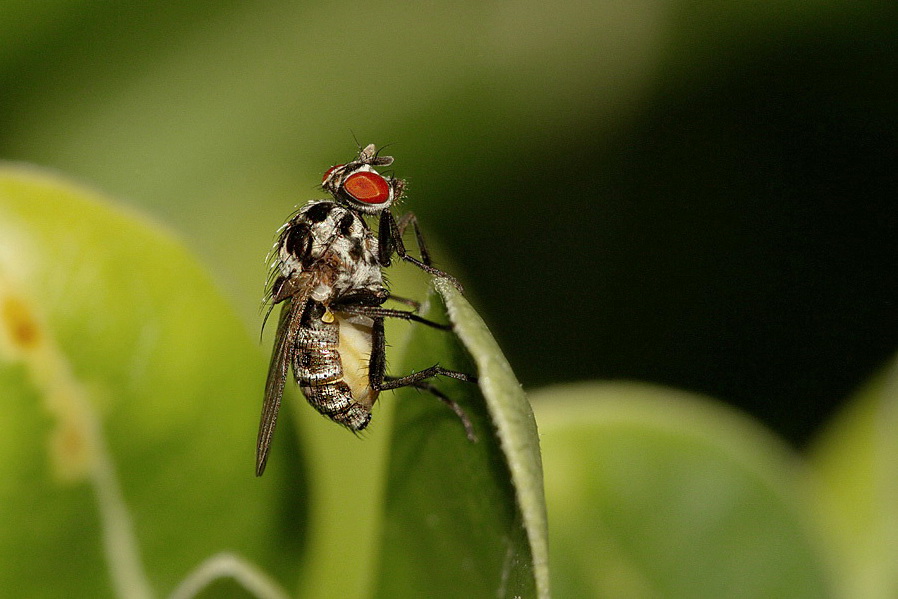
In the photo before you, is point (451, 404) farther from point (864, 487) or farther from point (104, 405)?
point (864, 487)

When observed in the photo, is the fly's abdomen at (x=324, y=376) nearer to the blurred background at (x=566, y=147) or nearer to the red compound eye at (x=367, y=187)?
the red compound eye at (x=367, y=187)

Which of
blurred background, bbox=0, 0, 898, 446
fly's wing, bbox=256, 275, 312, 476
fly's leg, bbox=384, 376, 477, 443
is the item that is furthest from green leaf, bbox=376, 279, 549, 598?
blurred background, bbox=0, 0, 898, 446

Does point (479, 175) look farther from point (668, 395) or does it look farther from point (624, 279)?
point (668, 395)

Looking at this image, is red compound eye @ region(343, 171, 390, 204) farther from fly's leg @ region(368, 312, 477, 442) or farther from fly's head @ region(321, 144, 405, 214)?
fly's leg @ region(368, 312, 477, 442)

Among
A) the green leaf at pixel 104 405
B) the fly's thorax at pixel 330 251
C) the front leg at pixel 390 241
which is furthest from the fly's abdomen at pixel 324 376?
the green leaf at pixel 104 405

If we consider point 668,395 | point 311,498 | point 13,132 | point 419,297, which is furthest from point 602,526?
point 13,132

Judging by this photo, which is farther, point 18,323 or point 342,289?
point 342,289

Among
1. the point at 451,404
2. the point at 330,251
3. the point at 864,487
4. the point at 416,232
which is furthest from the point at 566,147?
the point at 451,404
